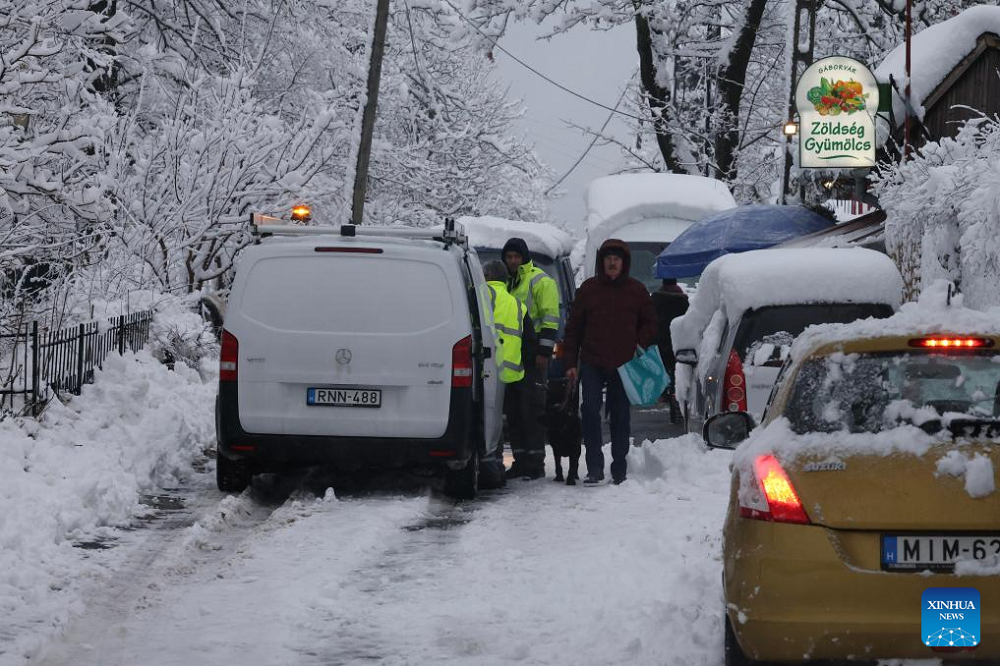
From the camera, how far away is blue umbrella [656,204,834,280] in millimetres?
23656

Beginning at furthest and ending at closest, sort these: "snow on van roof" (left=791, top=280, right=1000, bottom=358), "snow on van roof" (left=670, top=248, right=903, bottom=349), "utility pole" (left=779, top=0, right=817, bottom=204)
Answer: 1. "utility pole" (left=779, top=0, right=817, bottom=204)
2. "snow on van roof" (left=670, top=248, right=903, bottom=349)
3. "snow on van roof" (left=791, top=280, right=1000, bottom=358)

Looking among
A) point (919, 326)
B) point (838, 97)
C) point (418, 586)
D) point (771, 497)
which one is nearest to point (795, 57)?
point (838, 97)

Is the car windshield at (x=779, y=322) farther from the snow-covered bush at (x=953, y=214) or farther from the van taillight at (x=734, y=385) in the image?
the snow-covered bush at (x=953, y=214)

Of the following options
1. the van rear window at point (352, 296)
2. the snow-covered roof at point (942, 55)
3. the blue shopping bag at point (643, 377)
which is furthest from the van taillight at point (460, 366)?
the snow-covered roof at point (942, 55)

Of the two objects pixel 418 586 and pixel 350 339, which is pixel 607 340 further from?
pixel 418 586

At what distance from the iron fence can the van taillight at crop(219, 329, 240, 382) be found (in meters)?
1.91

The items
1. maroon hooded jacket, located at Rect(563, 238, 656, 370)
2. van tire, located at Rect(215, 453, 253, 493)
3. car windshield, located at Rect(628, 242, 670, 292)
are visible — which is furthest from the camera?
car windshield, located at Rect(628, 242, 670, 292)

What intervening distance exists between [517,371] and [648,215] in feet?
53.1

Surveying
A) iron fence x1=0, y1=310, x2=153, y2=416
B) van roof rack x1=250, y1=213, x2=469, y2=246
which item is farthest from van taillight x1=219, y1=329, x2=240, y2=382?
iron fence x1=0, y1=310, x2=153, y2=416

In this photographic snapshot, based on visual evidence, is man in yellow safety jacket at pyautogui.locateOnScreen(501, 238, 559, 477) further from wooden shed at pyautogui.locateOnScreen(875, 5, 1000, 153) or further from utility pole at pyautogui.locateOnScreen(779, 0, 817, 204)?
utility pole at pyautogui.locateOnScreen(779, 0, 817, 204)

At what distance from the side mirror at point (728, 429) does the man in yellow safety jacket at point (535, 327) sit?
20.0 feet

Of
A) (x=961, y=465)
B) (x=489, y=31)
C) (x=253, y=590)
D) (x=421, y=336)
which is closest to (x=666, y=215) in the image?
(x=489, y=31)

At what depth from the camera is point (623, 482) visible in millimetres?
12719

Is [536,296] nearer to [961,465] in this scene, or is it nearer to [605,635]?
[605,635]
